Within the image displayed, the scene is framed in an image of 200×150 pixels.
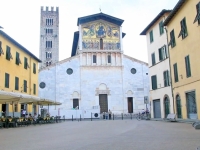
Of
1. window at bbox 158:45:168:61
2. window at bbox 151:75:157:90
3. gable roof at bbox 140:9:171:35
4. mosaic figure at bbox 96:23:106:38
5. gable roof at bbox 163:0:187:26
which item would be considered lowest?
window at bbox 151:75:157:90

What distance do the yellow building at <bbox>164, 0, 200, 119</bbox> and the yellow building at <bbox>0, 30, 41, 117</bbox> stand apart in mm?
13799

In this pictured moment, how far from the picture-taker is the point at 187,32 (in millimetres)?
20609

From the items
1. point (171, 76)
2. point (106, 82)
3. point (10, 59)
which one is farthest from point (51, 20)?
point (171, 76)

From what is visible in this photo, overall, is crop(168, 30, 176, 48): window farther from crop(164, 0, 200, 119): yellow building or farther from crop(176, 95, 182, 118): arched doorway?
crop(176, 95, 182, 118): arched doorway

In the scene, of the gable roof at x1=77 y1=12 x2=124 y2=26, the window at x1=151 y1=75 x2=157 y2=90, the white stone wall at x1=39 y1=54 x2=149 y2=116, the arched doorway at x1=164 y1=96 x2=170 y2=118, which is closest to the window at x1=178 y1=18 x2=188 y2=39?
the arched doorway at x1=164 y1=96 x2=170 y2=118

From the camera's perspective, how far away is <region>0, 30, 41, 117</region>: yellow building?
25234mm

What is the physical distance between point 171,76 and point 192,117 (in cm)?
546

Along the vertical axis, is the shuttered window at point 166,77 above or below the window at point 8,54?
below

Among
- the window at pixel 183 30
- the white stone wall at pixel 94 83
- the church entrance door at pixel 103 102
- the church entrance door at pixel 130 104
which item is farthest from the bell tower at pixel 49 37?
the window at pixel 183 30

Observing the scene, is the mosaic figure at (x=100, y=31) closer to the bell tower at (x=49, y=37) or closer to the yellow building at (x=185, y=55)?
the yellow building at (x=185, y=55)

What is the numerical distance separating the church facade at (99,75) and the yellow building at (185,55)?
21.4 m

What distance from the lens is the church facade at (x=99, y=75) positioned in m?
44.6

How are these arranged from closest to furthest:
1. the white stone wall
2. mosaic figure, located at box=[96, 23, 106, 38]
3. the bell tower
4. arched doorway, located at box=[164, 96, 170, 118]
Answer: arched doorway, located at box=[164, 96, 170, 118], the white stone wall, mosaic figure, located at box=[96, 23, 106, 38], the bell tower

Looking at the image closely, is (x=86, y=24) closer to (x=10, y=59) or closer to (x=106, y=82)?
(x=106, y=82)
